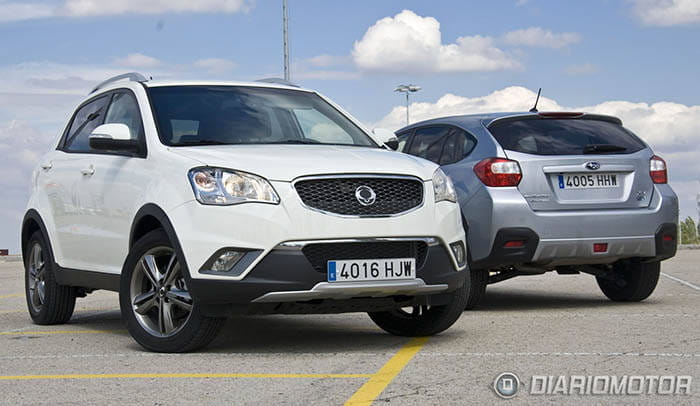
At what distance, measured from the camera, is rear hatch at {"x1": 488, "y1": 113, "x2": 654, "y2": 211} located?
970 centimetres

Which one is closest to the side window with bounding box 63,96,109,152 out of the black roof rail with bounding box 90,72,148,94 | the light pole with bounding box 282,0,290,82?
the black roof rail with bounding box 90,72,148,94

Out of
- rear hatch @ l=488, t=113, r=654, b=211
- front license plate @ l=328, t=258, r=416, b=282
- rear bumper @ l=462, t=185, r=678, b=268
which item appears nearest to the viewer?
front license plate @ l=328, t=258, r=416, b=282

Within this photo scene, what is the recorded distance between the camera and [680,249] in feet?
92.0

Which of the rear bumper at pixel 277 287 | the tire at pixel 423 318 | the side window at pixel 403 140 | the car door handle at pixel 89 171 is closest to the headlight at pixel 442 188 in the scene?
the tire at pixel 423 318

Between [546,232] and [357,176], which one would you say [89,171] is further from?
[546,232]

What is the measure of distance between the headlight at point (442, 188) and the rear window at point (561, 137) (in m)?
2.27

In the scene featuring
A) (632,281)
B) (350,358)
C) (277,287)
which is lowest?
(632,281)

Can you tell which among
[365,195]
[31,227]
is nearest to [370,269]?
[365,195]

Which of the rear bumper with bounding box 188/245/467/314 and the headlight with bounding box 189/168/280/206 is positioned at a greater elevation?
the headlight with bounding box 189/168/280/206

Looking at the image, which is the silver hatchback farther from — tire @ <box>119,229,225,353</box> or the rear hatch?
tire @ <box>119,229,225,353</box>

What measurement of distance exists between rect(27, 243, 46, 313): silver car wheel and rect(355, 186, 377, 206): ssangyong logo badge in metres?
3.57

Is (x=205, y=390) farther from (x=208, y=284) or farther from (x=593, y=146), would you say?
(x=593, y=146)

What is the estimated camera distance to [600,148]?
395 inches

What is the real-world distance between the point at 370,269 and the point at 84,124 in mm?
3503
